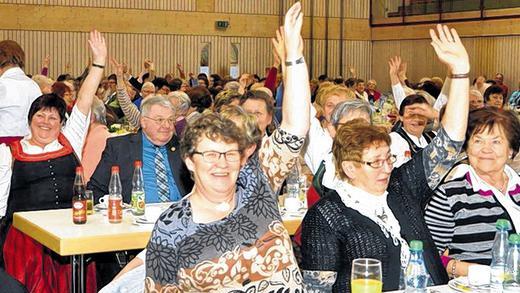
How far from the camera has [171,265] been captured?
10.3 ft

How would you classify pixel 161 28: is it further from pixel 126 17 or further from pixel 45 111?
pixel 45 111

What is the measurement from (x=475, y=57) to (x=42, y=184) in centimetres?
1582

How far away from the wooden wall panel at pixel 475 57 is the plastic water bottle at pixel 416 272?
53.4 ft

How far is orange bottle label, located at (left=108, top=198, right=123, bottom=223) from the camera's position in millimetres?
5227

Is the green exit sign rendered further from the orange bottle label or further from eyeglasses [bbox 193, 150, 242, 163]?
eyeglasses [bbox 193, 150, 242, 163]

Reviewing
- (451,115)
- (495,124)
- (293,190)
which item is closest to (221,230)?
(451,115)

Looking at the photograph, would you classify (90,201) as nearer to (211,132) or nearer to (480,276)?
(211,132)

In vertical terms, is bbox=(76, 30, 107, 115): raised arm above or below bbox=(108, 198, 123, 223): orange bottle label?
above

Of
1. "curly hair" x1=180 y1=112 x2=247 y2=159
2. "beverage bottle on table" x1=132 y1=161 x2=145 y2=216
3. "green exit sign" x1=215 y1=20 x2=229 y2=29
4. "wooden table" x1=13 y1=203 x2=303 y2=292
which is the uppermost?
"green exit sign" x1=215 y1=20 x2=229 y2=29

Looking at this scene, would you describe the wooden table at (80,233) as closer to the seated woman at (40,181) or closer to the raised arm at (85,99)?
the seated woman at (40,181)

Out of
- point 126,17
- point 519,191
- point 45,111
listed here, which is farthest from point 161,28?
point 519,191

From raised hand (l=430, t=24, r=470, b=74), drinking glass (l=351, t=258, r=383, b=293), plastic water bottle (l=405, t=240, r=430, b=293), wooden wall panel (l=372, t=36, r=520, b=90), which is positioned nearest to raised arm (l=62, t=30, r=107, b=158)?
raised hand (l=430, t=24, r=470, b=74)

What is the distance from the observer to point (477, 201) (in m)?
4.32

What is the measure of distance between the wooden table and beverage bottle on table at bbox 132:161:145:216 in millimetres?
71
